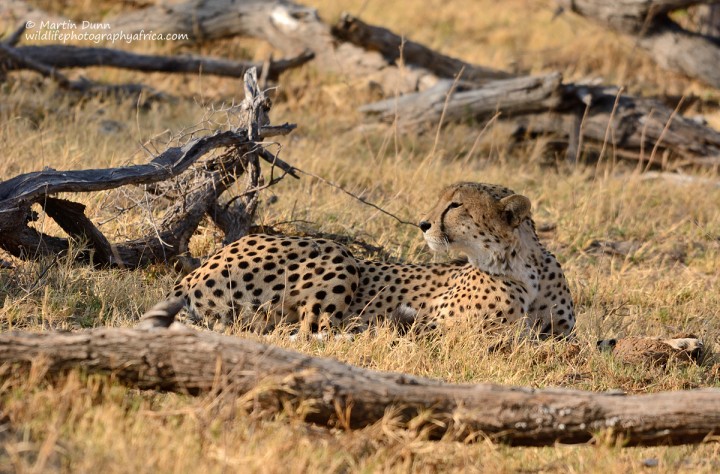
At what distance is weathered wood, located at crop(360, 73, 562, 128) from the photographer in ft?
29.5

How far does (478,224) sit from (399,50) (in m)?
5.46

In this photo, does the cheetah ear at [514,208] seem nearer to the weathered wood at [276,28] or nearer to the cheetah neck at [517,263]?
the cheetah neck at [517,263]

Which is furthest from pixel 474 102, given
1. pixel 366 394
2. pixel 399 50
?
pixel 366 394

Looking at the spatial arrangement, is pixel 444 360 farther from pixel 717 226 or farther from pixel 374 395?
pixel 717 226

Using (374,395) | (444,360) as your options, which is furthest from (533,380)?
(374,395)

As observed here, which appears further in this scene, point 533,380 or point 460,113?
point 460,113

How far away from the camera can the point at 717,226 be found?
7.79m

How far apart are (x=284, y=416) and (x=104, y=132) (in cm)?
570

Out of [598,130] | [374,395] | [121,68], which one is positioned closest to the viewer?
[374,395]

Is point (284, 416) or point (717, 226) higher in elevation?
point (284, 416)

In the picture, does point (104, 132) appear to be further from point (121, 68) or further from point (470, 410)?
point (470, 410)

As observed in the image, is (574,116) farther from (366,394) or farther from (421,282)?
(366,394)

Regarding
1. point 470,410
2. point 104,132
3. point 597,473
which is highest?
point 470,410

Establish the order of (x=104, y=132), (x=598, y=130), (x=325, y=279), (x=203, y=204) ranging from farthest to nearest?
(x=598, y=130), (x=104, y=132), (x=203, y=204), (x=325, y=279)
